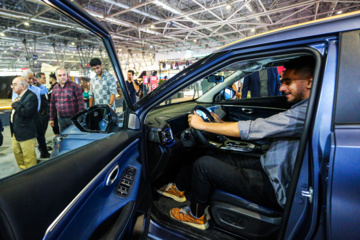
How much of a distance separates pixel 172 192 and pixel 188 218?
394 mm

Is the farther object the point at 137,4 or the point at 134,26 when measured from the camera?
the point at 134,26

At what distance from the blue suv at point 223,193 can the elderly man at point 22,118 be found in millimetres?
242

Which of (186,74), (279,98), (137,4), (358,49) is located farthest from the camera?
(137,4)

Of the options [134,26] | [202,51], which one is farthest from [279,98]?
[202,51]

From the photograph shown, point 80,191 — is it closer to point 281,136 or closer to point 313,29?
point 281,136

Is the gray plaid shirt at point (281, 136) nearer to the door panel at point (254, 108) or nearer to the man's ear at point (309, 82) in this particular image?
the man's ear at point (309, 82)

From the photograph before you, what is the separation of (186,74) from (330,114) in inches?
33.6

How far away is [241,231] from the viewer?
143 centimetres

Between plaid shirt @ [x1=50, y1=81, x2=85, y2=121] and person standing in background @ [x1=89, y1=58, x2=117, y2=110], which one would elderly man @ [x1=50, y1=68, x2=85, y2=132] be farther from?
person standing in background @ [x1=89, y1=58, x2=117, y2=110]

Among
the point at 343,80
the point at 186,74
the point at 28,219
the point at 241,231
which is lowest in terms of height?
the point at 241,231

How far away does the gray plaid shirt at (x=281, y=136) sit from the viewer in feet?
3.92

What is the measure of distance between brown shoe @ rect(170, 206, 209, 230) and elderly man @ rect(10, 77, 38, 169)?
121 cm

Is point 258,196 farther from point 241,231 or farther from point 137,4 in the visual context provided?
point 137,4

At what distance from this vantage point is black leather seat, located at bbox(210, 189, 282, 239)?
1.33m
